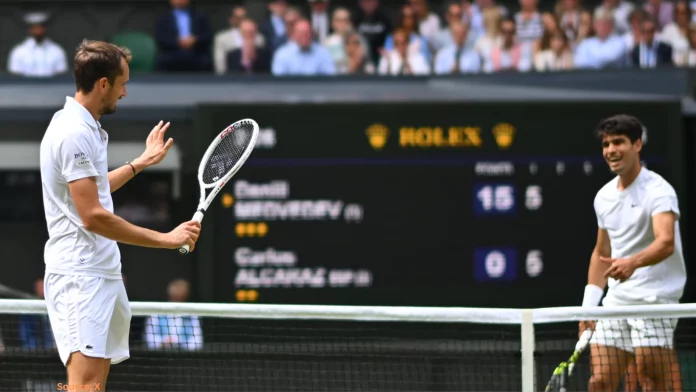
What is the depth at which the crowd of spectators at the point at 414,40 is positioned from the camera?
11.6m

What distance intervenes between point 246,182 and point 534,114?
7.47ft

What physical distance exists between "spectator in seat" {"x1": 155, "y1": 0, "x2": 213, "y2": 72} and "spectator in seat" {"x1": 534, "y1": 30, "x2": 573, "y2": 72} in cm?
308

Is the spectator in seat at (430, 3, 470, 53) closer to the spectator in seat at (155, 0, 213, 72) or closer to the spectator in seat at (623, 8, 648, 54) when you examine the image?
the spectator in seat at (623, 8, 648, 54)

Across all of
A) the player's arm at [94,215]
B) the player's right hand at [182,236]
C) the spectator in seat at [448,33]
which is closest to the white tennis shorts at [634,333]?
the player's right hand at [182,236]

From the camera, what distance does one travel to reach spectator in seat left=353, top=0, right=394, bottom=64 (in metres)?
12.1

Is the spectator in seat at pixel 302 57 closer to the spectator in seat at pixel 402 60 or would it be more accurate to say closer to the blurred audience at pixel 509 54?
the spectator in seat at pixel 402 60

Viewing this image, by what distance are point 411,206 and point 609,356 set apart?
3.66m

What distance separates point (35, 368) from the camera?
8.46m

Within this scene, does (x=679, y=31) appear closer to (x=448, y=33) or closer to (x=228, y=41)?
(x=448, y=33)

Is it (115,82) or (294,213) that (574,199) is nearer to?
(294,213)

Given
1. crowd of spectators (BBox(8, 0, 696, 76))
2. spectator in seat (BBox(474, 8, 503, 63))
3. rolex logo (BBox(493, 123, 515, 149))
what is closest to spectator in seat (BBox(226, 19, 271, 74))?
crowd of spectators (BBox(8, 0, 696, 76))

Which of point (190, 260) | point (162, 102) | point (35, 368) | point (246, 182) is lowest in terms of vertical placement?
point (35, 368)

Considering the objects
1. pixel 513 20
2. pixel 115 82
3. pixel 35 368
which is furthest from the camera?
pixel 513 20

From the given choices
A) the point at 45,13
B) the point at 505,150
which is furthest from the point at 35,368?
the point at 45,13
